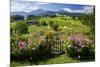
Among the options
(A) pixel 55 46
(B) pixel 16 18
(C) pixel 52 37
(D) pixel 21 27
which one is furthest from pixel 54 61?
(B) pixel 16 18

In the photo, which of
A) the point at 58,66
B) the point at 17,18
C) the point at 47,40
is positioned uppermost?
the point at 17,18

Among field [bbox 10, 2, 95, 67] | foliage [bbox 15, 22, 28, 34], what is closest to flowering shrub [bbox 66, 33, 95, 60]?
field [bbox 10, 2, 95, 67]

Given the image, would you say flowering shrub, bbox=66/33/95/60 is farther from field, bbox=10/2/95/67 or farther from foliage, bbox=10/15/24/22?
foliage, bbox=10/15/24/22

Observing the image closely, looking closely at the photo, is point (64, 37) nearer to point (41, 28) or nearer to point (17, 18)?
point (41, 28)

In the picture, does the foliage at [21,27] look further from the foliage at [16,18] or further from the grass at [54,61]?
the grass at [54,61]

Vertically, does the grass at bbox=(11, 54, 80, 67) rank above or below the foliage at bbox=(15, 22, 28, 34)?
below

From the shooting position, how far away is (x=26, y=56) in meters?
2.30

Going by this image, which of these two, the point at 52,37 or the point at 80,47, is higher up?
the point at 52,37

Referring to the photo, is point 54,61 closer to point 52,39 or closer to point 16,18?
point 52,39

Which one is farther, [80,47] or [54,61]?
[80,47]

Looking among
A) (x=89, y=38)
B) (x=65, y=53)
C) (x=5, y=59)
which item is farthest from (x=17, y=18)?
(x=89, y=38)

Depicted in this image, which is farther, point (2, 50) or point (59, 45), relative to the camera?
point (59, 45)

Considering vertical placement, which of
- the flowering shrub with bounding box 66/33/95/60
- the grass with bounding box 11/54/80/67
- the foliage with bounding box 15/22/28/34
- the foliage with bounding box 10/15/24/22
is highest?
the foliage with bounding box 10/15/24/22

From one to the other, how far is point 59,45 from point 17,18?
0.57 meters
